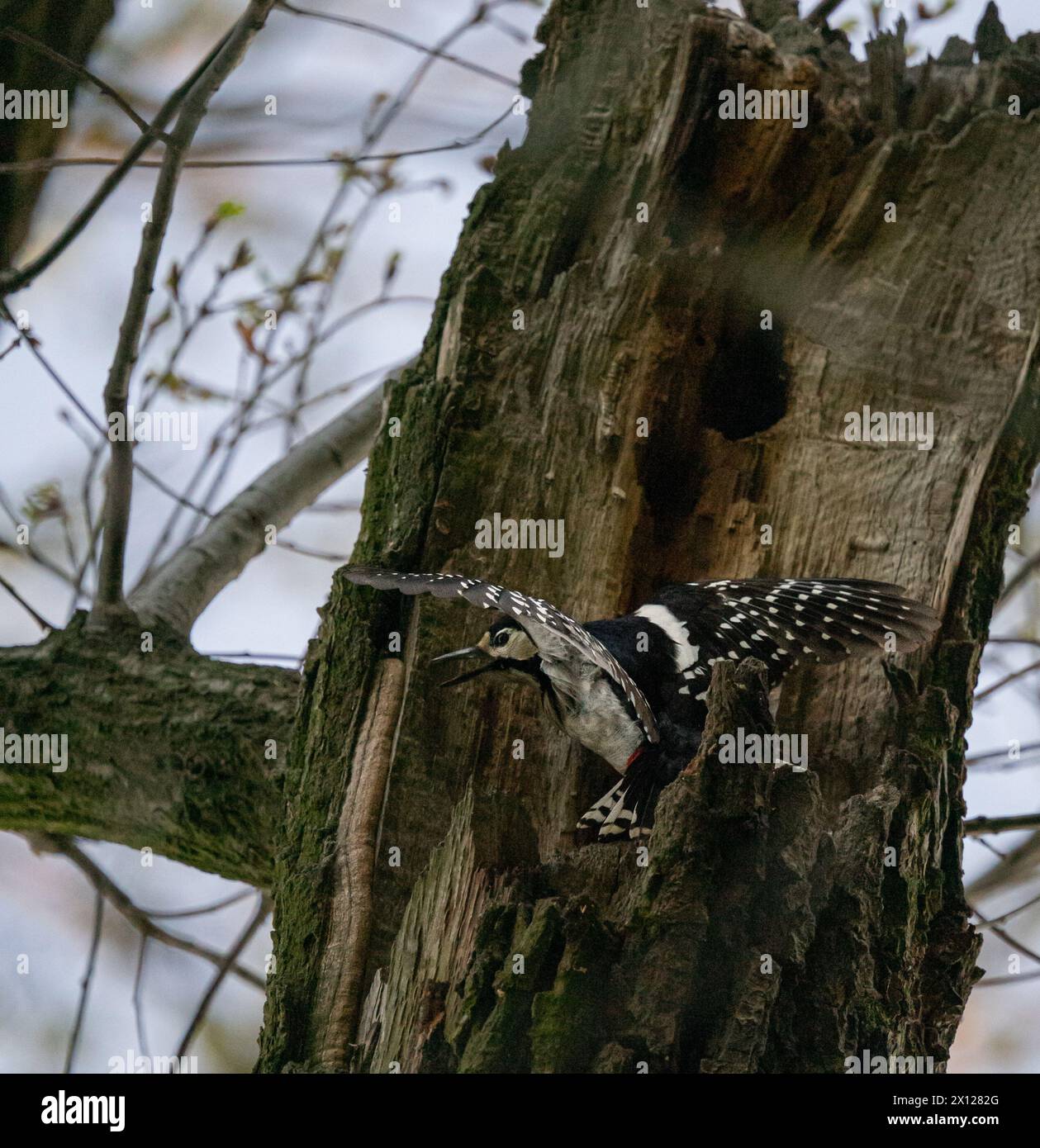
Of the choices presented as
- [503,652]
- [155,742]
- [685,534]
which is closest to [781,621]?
[685,534]

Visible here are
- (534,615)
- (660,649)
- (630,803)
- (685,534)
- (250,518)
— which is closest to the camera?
Answer: (534,615)

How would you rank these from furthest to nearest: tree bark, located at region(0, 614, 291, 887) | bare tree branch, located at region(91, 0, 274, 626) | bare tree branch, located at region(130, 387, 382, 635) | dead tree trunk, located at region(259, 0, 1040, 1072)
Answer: bare tree branch, located at region(130, 387, 382, 635) → tree bark, located at region(0, 614, 291, 887) → bare tree branch, located at region(91, 0, 274, 626) → dead tree trunk, located at region(259, 0, 1040, 1072)

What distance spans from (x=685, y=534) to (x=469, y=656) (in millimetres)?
891

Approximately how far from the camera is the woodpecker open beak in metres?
2.75

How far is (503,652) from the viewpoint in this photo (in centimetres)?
273

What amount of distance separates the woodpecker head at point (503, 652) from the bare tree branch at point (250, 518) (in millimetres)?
1298

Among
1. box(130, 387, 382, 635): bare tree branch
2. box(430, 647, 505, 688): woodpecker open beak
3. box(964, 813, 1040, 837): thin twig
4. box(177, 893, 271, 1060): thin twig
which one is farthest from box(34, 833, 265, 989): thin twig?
box(964, 813, 1040, 837): thin twig

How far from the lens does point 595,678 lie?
112 inches

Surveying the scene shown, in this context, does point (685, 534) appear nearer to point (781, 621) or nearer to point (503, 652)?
point (781, 621)

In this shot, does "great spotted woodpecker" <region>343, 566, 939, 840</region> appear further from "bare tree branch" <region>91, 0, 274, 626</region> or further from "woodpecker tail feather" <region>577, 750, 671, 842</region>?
"bare tree branch" <region>91, 0, 274, 626</region>

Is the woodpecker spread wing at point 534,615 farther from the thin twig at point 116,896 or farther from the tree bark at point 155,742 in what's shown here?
the thin twig at point 116,896

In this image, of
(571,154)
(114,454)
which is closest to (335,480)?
(114,454)

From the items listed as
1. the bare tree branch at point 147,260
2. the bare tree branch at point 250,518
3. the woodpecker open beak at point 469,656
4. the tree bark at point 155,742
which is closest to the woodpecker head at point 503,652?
the woodpecker open beak at point 469,656
